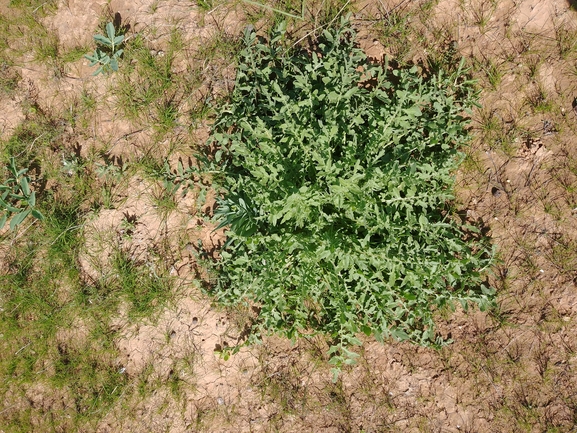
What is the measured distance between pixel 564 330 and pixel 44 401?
458 cm

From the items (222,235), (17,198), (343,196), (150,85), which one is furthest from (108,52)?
(343,196)

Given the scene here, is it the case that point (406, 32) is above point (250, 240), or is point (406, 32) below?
above

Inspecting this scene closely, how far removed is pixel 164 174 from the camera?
4148 millimetres

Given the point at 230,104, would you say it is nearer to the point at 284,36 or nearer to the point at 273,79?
the point at 273,79

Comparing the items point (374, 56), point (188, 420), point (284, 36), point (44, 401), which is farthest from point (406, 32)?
point (44, 401)

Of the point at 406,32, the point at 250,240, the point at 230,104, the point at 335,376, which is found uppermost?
the point at 406,32

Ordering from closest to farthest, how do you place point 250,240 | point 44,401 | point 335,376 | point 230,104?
point 250,240
point 335,376
point 230,104
point 44,401

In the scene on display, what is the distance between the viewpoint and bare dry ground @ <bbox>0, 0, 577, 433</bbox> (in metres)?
3.94

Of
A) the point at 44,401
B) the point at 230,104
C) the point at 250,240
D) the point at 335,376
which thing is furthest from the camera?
the point at 44,401

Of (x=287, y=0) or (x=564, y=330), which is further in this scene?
(x=287, y=0)

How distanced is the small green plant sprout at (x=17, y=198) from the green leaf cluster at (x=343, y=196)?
5.57 ft

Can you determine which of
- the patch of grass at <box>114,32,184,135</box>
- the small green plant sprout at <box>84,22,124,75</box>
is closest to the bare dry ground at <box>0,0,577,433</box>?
the patch of grass at <box>114,32,184,135</box>

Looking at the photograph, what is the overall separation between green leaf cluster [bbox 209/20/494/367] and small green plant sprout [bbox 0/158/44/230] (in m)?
1.70

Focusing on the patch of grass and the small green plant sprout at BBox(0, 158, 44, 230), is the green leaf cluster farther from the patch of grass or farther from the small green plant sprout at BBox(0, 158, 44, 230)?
the small green plant sprout at BBox(0, 158, 44, 230)
